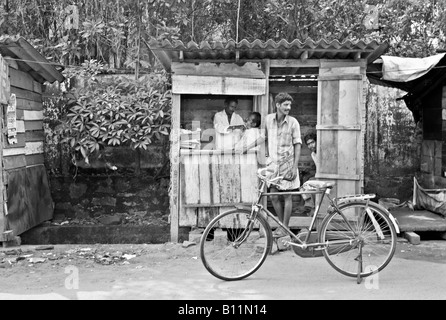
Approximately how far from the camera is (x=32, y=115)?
27.6 feet

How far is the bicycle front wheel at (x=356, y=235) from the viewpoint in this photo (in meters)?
5.32

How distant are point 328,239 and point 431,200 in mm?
4191

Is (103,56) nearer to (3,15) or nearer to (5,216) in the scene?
(3,15)

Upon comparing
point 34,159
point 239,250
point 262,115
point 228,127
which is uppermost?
point 262,115

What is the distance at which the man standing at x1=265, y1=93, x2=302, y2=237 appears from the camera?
6676 millimetres

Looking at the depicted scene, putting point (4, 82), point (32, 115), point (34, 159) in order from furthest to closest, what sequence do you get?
point (34, 159)
point (32, 115)
point (4, 82)

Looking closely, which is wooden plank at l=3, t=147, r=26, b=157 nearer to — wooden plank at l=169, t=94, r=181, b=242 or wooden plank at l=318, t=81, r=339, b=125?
wooden plank at l=169, t=94, r=181, b=242

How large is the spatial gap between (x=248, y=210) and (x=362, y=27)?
25.5 ft

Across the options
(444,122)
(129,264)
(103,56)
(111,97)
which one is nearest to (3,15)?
(103,56)

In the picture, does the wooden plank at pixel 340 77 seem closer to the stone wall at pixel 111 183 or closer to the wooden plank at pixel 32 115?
the stone wall at pixel 111 183

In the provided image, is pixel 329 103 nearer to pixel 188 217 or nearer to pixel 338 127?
pixel 338 127

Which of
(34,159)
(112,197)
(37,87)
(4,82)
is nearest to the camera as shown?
(4,82)

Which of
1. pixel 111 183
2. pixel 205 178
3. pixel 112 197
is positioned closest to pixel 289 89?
pixel 205 178

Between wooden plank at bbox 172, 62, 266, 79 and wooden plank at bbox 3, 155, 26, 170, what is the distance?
2.88m
